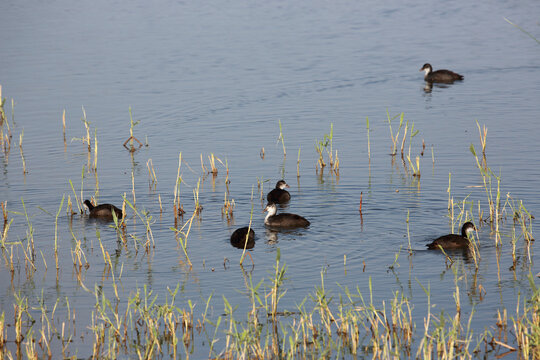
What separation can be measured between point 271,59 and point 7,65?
9.77 m

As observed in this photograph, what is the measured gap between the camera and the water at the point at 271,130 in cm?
1180

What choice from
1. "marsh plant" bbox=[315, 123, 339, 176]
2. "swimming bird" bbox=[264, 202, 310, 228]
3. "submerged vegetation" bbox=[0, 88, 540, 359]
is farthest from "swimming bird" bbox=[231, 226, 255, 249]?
"marsh plant" bbox=[315, 123, 339, 176]

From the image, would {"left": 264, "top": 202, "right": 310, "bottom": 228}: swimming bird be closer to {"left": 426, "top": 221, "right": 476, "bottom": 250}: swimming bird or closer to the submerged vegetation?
the submerged vegetation

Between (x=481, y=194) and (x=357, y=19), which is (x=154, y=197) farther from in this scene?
(x=357, y=19)

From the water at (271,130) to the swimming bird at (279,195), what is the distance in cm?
28

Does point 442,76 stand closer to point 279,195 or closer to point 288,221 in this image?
point 279,195

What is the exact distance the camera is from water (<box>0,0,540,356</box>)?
38.7 feet

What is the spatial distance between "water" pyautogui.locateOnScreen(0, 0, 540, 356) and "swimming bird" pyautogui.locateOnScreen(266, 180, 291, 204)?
28cm

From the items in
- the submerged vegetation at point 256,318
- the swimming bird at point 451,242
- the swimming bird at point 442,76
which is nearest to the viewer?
the submerged vegetation at point 256,318

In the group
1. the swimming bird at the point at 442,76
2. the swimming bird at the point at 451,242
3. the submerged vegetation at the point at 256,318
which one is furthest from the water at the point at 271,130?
the swimming bird at the point at 442,76

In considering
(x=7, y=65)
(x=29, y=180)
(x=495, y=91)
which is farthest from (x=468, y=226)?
(x=7, y=65)

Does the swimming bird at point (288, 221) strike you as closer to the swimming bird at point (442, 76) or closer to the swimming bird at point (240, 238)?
the swimming bird at point (240, 238)

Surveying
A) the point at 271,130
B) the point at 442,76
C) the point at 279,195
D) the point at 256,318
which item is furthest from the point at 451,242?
the point at 442,76

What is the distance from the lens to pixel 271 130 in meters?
21.3
